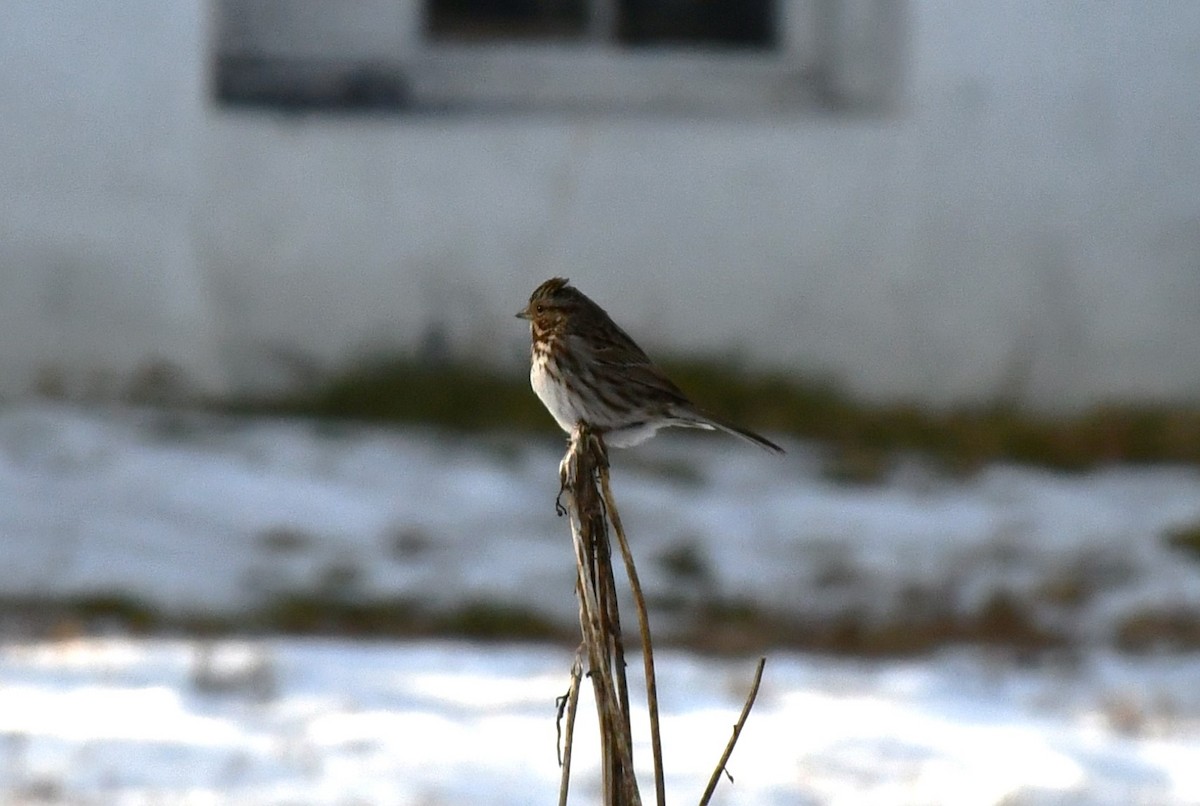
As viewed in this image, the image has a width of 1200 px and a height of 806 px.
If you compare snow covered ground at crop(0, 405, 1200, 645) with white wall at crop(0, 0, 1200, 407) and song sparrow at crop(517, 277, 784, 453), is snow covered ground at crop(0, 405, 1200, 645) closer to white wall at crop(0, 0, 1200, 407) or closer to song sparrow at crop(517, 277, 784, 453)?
white wall at crop(0, 0, 1200, 407)

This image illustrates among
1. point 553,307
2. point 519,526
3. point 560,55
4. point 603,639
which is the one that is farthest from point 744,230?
point 603,639

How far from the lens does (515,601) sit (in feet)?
19.9

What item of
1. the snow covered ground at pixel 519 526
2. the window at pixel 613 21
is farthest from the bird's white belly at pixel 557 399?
the window at pixel 613 21

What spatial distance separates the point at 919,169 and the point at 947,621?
2492mm

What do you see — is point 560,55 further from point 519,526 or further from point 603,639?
point 603,639

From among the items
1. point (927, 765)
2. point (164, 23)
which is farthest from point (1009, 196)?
point (927, 765)

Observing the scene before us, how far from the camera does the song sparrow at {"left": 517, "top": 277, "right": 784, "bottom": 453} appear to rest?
Answer: 319cm

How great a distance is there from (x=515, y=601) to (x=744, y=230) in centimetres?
234

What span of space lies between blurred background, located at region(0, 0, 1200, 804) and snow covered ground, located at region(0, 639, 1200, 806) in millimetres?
113

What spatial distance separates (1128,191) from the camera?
7.96 metres

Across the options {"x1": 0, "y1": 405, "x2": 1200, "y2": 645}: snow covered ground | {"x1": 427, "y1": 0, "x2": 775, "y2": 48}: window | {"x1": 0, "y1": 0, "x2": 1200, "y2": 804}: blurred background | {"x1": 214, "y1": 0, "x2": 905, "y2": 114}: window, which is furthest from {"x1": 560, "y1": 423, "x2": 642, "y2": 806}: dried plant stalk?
{"x1": 427, "y1": 0, "x2": 775, "y2": 48}: window

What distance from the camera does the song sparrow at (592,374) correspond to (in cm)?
319

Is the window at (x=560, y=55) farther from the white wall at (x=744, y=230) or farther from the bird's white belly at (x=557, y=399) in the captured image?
the bird's white belly at (x=557, y=399)

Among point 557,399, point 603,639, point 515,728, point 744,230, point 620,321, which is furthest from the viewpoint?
point 744,230
